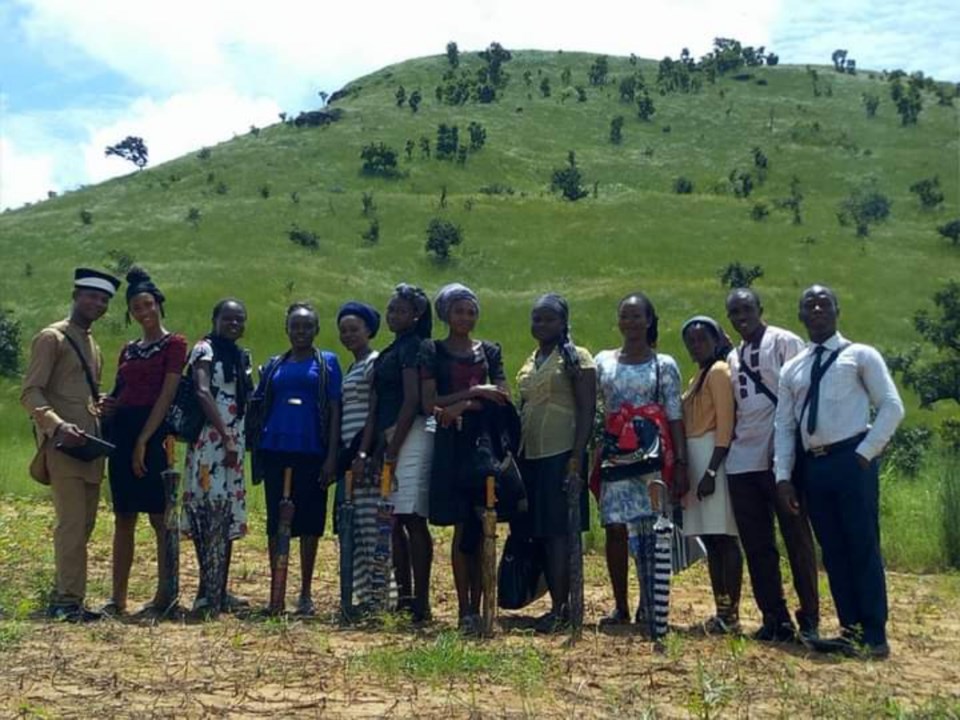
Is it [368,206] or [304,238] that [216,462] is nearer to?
[304,238]

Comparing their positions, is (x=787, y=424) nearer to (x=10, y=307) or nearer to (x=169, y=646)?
(x=169, y=646)

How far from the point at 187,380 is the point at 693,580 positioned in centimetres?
382

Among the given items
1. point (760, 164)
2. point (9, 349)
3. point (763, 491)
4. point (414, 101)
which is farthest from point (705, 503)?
point (414, 101)

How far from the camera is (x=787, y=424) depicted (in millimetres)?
5793

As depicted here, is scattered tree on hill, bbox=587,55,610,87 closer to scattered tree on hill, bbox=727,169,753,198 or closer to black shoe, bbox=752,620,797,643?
scattered tree on hill, bbox=727,169,753,198

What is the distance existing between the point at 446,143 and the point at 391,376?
61.5 meters

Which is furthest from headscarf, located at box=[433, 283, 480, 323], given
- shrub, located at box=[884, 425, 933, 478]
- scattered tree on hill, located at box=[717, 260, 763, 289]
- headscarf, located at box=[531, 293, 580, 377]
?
scattered tree on hill, located at box=[717, 260, 763, 289]

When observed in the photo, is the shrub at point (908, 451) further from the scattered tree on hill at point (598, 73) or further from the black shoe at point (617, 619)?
the scattered tree on hill at point (598, 73)

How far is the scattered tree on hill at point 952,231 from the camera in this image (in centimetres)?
4944

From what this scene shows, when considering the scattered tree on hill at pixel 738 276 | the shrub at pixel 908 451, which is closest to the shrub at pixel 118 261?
the scattered tree on hill at pixel 738 276

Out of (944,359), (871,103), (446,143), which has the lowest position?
(944,359)

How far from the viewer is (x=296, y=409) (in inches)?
257

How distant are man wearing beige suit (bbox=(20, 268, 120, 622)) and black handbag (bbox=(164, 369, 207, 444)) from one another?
0.40m

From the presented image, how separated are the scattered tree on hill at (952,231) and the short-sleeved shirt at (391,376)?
4769 centimetres
